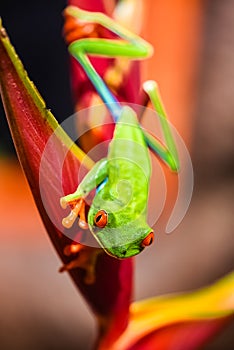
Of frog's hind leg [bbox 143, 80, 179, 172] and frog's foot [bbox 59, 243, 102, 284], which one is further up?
frog's hind leg [bbox 143, 80, 179, 172]

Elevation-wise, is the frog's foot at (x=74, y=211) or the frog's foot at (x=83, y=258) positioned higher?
the frog's foot at (x=74, y=211)

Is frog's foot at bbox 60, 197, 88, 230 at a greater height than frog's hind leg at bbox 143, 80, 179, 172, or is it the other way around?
frog's foot at bbox 60, 197, 88, 230

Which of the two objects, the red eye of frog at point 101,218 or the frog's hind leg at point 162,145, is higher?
the red eye of frog at point 101,218

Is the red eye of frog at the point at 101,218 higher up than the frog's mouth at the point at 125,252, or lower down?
higher up

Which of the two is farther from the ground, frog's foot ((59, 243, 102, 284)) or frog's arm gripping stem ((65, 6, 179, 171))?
frog's arm gripping stem ((65, 6, 179, 171))

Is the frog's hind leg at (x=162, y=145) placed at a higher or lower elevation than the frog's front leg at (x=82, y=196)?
lower
